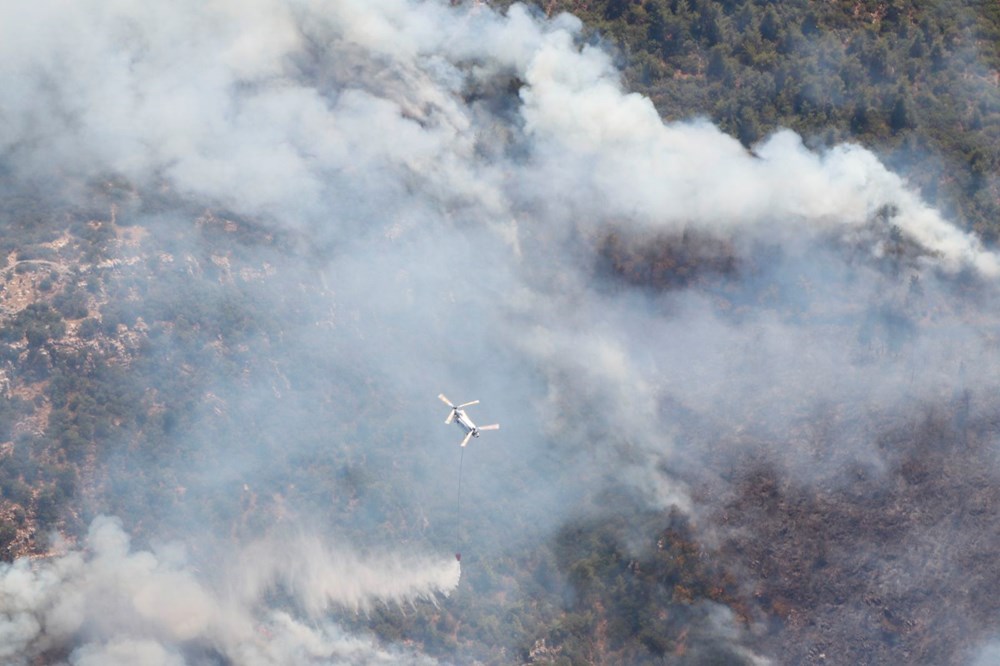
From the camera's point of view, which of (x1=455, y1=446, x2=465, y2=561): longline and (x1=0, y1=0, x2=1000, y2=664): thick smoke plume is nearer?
(x1=455, y1=446, x2=465, y2=561): longline

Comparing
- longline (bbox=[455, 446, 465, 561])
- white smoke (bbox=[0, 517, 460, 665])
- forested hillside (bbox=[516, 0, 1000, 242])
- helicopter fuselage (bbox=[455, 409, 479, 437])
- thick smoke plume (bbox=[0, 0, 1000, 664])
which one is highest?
forested hillside (bbox=[516, 0, 1000, 242])

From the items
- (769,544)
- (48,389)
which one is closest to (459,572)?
(769,544)

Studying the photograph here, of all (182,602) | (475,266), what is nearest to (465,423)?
(475,266)

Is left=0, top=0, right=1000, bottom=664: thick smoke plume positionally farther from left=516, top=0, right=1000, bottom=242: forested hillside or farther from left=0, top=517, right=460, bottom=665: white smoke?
left=516, top=0, right=1000, bottom=242: forested hillside

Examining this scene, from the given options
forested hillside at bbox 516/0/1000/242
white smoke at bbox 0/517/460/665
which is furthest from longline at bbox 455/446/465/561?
forested hillside at bbox 516/0/1000/242

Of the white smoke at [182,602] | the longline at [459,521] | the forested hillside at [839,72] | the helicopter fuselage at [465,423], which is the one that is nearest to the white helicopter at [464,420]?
the helicopter fuselage at [465,423]

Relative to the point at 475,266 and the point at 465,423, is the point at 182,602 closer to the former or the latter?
the point at 465,423
